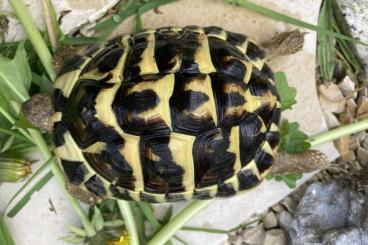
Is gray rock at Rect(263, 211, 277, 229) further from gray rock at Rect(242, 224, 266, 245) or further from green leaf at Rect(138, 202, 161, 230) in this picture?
green leaf at Rect(138, 202, 161, 230)

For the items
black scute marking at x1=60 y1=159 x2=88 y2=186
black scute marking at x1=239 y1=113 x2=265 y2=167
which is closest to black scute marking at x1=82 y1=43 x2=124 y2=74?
black scute marking at x1=60 y1=159 x2=88 y2=186

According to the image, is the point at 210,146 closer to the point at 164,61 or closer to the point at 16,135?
the point at 164,61

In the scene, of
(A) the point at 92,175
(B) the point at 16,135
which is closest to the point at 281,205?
(A) the point at 92,175

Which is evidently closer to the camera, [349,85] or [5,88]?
[5,88]

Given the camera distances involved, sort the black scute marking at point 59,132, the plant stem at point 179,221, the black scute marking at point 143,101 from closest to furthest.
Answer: the black scute marking at point 143,101 → the black scute marking at point 59,132 → the plant stem at point 179,221

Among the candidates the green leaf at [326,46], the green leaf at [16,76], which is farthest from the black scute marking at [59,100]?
the green leaf at [326,46]

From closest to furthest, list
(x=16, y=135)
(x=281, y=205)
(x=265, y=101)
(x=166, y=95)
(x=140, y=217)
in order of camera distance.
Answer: (x=166, y=95), (x=265, y=101), (x=16, y=135), (x=140, y=217), (x=281, y=205)

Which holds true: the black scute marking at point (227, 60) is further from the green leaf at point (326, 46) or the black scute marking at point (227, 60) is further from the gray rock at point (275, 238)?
the gray rock at point (275, 238)
